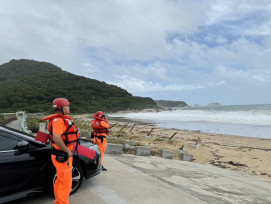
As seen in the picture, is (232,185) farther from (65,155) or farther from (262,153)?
(262,153)

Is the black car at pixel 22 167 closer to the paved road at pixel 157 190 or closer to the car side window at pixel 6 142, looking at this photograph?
the car side window at pixel 6 142

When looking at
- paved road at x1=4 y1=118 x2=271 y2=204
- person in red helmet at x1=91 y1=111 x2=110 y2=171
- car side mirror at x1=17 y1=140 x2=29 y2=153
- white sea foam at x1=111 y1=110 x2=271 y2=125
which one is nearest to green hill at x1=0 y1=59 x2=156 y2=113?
white sea foam at x1=111 y1=110 x2=271 y2=125

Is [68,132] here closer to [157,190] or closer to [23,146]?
[23,146]

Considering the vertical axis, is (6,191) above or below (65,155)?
below

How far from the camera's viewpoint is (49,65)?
12675 centimetres

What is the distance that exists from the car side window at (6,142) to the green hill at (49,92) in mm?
52686

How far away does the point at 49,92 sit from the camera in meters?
71.8

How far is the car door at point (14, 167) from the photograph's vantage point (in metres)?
3.02

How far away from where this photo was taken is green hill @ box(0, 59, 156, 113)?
59787 mm

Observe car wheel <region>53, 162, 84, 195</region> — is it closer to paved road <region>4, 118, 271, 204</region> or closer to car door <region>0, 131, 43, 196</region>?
paved road <region>4, 118, 271, 204</region>

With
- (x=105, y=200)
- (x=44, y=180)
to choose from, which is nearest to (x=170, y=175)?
(x=105, y=200)

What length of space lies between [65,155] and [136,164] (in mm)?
4340

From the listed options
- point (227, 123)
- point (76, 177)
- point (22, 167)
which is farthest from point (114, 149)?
point (227, 123)

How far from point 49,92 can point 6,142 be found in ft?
241
